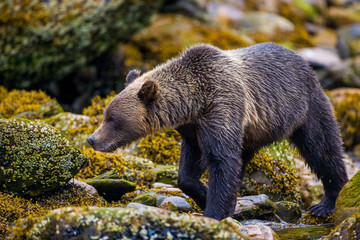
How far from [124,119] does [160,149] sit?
3.02 metres

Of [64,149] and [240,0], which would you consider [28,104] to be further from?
[240,0]

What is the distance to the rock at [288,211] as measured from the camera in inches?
310

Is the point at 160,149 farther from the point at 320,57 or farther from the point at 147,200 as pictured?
the point at 320,57

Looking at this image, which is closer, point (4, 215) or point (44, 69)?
point (4, 215)

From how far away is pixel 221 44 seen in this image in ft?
53.0

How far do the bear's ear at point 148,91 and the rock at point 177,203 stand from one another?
1465 millimetres

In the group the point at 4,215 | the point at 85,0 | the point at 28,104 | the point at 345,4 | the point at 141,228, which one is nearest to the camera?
the point at 141,228

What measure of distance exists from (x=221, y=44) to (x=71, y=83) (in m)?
5.02

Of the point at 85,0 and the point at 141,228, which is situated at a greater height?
the point at 85,0

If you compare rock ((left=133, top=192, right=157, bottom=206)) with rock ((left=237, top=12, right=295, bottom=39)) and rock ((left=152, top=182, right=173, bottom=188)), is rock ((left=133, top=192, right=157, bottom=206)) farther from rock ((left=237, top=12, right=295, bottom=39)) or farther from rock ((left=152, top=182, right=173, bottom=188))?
rock ((left=237, top=12, right=295, bottom=39))

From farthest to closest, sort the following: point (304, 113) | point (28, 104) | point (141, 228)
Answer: point (28, 104)
point (304, 113)
point (141, 228)

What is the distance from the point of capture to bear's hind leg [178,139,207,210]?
7.21 m

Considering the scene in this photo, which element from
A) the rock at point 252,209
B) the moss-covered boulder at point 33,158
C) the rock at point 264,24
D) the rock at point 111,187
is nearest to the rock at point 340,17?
the rock at point 264,24

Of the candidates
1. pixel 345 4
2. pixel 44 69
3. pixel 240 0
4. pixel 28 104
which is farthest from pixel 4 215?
pixel 345 4
